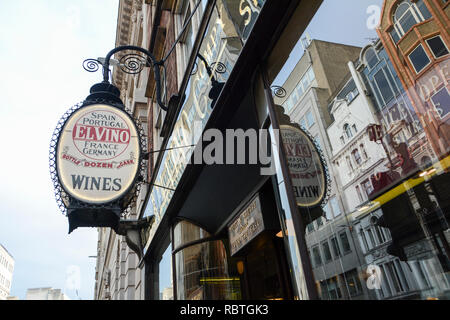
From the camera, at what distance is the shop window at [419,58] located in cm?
170

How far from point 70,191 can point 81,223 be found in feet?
1.85

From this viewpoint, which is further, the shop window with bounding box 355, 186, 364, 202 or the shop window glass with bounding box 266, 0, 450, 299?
the shop window with bounding box 355, 186, 364, 202

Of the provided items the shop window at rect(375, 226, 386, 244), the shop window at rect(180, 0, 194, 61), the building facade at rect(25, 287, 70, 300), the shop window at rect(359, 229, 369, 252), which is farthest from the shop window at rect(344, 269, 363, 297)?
the building facade at rect(25, 287, 70, 300)

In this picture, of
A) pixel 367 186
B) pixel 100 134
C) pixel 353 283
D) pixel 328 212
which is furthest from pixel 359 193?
pixel 100 134

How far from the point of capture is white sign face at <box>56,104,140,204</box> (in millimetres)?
5062

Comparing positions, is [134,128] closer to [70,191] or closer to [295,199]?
[70,191]

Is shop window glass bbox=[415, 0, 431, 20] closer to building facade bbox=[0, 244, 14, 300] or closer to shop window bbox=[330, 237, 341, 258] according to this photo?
shop window bbox=[330, 237, 341, 258]

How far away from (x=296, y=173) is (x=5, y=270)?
4029 inches

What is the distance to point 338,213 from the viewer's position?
237cm

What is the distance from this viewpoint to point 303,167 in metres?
2.90

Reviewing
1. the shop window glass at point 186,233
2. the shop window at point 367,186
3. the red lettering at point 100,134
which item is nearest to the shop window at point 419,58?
the shop window at point 367,186

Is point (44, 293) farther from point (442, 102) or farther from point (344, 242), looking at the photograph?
point (442, 102)

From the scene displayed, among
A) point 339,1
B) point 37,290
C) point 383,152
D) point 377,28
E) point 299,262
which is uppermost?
point 37,290
